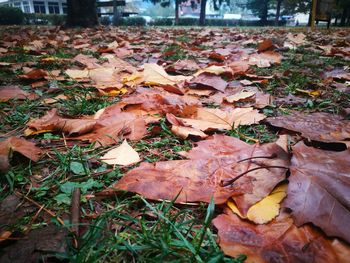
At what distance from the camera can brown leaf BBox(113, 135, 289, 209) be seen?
2.61 feet

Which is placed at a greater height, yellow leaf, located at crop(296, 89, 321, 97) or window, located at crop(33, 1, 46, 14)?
window, located at crop(33, 1, 46, 14)

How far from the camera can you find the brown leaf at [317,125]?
109cm

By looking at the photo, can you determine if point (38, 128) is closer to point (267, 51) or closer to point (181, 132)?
point (181, 132)

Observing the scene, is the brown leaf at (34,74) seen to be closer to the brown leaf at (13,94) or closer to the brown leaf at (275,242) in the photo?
the brown leaf at (13,94)

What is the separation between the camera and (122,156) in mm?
1028

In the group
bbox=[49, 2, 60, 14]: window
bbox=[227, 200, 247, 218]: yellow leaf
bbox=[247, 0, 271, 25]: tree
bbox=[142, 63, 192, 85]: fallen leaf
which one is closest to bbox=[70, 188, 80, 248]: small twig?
bbox=[227, 200, 247, 218]: yellow leaf

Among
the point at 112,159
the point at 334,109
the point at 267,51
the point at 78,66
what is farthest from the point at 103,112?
the point at 267,51

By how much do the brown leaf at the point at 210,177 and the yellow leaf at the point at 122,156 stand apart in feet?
0.28

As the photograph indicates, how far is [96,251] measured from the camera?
619 millimetres

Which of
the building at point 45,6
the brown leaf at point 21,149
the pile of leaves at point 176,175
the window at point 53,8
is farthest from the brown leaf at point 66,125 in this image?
the window at point 53,8

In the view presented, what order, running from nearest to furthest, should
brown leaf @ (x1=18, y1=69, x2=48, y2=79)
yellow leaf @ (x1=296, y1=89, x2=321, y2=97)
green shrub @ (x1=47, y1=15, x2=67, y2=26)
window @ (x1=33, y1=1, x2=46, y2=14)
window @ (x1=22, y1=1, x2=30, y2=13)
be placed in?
yellow leaf @ (x1=296, y1=89, x2=321, y2=97) < brown leaf @ (x1=18, y1=69, x2=48, y2=79) < green shrub @ (x1=47, y1=15, x2=67, y2=26) < window @ (x1=33, y1=1, x2=46, y2=14) < window @ (x1=22, y1=1, x2=30, y2=13)

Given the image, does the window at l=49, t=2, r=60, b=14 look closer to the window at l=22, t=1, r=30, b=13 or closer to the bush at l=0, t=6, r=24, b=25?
the window at l=22, t=1, r=30, b=13

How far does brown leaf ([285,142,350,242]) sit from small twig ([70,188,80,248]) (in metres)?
0.52

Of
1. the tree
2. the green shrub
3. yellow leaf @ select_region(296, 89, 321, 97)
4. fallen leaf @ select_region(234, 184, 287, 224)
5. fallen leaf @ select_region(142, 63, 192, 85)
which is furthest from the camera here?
the tree
